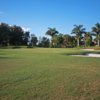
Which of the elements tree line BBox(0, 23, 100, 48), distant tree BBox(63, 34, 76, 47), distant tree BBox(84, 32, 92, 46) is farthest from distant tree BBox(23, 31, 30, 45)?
distant tree BBox(84, 32, 92, 46)

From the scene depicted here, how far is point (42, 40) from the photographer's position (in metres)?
115

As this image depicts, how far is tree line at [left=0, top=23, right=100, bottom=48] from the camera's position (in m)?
99.6

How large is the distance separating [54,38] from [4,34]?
2464 cm

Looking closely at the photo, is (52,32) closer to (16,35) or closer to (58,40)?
(58,40)

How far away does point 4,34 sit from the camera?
9481 cm

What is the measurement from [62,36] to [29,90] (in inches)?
3967

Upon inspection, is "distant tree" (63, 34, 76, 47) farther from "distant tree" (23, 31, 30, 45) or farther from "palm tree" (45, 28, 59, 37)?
"distant tree" (23, 31, 30, 45)

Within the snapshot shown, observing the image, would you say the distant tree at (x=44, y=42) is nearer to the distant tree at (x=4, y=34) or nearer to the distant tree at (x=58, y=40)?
the distant tree at (x=58, y=40)

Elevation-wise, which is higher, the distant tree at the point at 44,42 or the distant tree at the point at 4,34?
the distant tree at the point at 4,34

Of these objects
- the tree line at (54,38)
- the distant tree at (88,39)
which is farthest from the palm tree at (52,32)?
the distant tree at (88,39)

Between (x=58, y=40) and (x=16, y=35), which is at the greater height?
(x=16, y=35)

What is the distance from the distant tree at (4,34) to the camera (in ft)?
310

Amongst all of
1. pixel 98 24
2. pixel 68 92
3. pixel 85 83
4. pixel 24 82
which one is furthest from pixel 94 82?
pixel 98 24

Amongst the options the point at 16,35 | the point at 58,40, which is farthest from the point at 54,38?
the point at 16,35
